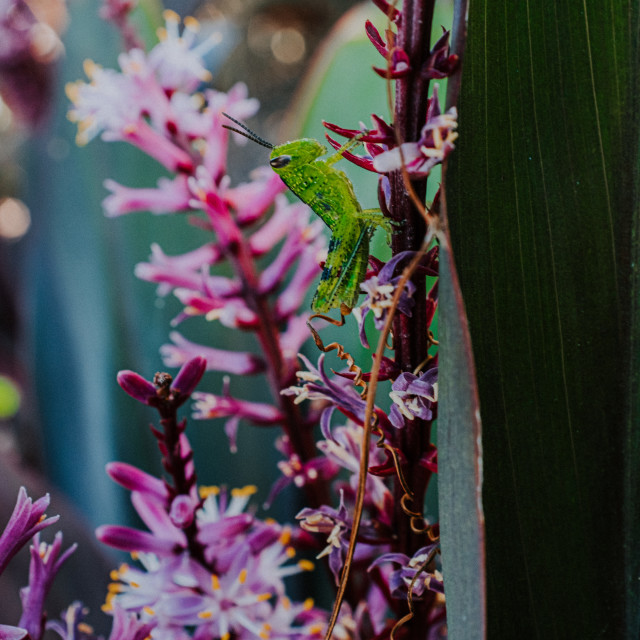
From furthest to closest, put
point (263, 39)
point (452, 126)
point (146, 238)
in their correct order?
1. point (263, 39)
2. point (146, 238)
3. point (452, 126)

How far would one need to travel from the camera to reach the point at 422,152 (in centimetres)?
20

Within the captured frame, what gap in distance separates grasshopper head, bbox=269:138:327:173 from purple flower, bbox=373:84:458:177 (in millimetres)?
52

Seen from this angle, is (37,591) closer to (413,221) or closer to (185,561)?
(185,561)

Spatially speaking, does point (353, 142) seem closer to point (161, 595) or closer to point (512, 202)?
point (512, 202)

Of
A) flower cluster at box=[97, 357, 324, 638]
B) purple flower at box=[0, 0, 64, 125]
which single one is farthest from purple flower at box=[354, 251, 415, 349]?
purple flower at box=[0, 0, 64, 125]

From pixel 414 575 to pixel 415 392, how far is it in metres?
0.07

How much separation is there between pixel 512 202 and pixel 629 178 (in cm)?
5

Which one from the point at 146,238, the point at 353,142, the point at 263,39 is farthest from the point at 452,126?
the point at 263,39

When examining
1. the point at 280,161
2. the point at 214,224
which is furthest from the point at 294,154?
the point at 214,224

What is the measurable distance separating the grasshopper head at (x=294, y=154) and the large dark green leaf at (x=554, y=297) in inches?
2.3

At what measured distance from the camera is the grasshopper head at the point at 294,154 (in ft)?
0.81

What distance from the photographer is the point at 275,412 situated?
36 centimetres

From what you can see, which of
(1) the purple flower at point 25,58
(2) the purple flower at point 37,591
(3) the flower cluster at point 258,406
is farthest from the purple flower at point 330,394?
(1) the purple flower at point 25,58

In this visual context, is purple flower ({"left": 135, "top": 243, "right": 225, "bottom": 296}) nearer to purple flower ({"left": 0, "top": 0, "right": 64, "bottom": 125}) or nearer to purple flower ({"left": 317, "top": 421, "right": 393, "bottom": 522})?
purple flower ({"left": 317, "top": 421, "right": 393, "bottom": 522})
